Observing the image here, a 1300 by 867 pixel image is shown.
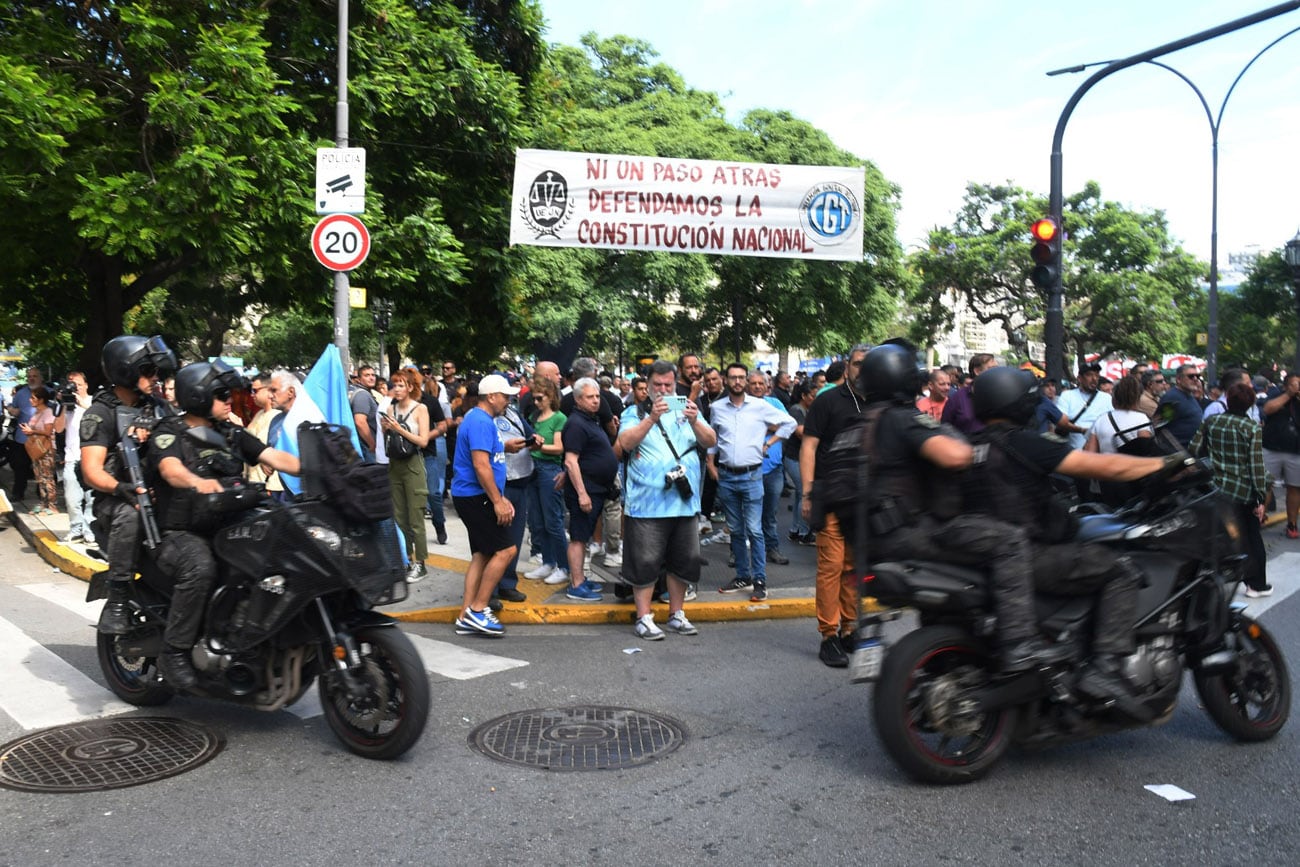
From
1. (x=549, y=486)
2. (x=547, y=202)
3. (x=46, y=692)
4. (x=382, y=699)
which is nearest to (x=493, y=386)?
(x=549, y=486)

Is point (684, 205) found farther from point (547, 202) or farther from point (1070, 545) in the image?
point (1070, 545)

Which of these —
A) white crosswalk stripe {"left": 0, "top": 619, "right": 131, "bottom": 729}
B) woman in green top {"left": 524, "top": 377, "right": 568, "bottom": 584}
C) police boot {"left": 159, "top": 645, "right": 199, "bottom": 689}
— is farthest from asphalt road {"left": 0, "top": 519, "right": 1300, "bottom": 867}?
woman in green top {"left": 524, "top": 377, "right": 568, "bottom": 584}

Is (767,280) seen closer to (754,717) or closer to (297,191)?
(297,191)

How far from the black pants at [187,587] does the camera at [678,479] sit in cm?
279

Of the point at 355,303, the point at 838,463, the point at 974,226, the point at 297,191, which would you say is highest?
the point at 974,226

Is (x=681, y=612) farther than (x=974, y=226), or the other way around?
(x=974, y=226)

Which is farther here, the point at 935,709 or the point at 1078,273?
the point at 1078,273

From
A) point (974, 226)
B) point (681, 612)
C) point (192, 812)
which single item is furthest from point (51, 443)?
point (974, 226)

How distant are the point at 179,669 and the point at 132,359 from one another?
1640 millimetres

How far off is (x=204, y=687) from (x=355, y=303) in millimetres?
9089

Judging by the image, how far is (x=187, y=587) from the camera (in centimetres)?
482

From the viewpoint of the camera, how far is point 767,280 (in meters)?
32.0

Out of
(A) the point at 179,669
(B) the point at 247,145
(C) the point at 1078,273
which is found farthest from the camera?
(C) the point at 1078,273

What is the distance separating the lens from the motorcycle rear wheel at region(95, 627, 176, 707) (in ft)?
17.1
